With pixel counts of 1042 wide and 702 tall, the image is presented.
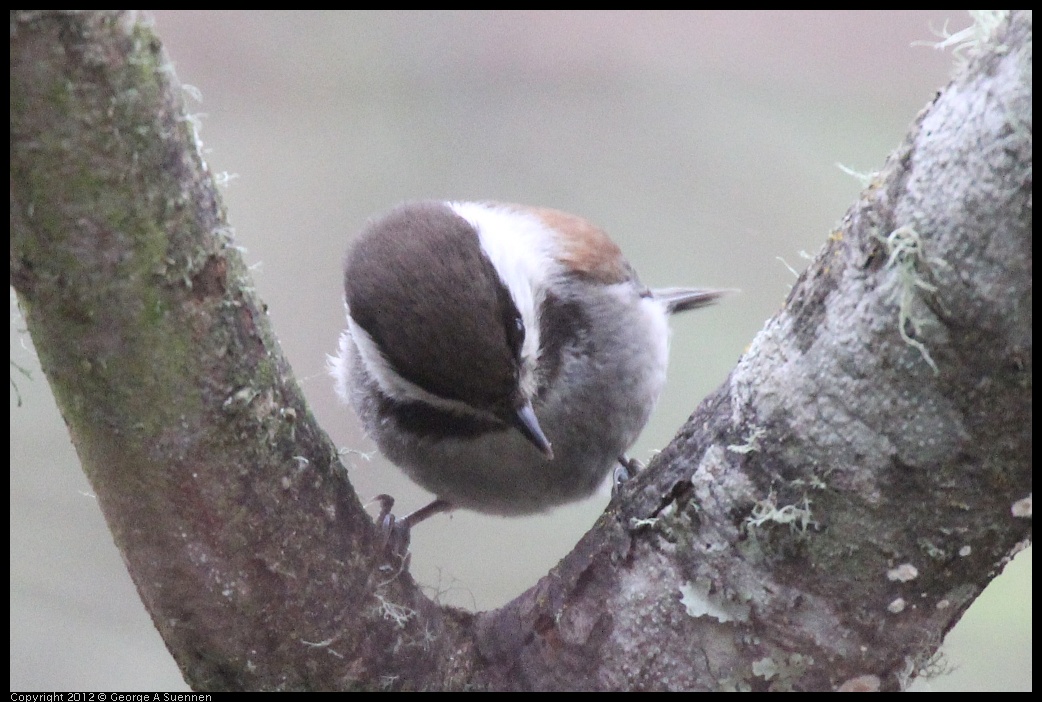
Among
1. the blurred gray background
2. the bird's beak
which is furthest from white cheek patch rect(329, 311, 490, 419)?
the blurred gray background

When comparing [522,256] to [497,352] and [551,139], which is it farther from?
[551,139]

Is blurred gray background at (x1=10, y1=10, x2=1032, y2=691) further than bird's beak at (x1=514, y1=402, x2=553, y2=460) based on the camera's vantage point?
Yes

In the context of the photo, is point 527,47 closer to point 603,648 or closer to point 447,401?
point 447,401

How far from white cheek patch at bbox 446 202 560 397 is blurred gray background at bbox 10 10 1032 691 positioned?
1448 millimetres

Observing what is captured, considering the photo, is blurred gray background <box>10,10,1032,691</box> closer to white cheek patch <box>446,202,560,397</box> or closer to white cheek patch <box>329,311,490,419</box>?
white cheek patch <box>446,202,560,397</box>

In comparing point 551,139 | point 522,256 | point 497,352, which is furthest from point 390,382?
point 551,139

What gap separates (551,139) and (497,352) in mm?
2653

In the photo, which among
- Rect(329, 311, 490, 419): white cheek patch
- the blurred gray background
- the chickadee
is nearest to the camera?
the chickadee

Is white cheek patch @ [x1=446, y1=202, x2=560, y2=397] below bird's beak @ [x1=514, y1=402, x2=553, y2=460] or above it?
above

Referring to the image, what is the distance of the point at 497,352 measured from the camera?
2.47m

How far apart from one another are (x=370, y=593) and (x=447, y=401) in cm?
64

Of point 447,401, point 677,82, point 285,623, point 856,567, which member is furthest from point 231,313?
point 677,82

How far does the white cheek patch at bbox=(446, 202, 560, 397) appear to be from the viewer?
2688 mm

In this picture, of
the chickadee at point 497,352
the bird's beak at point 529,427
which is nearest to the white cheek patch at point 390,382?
the chickadee at point 497,352
